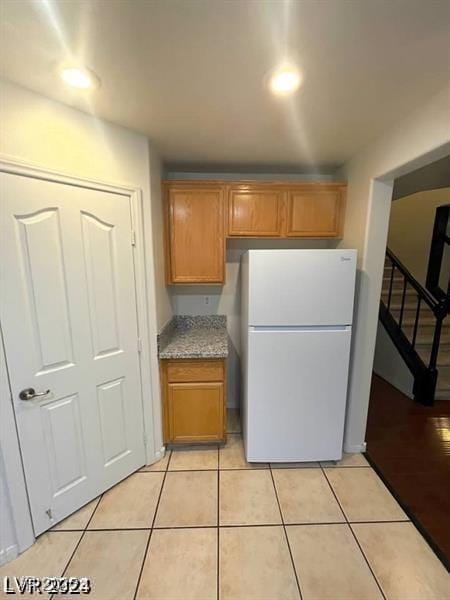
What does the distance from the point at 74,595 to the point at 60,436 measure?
29.0 inches

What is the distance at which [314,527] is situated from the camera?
163cm

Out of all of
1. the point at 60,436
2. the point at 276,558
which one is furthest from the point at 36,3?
the point at 276,558

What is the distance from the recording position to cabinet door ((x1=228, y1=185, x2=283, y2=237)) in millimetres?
2271

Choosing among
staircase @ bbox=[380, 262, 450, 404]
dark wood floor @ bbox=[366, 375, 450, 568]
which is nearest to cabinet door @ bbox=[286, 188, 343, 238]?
staircase @ bbox=[380, 262, 450, 404]

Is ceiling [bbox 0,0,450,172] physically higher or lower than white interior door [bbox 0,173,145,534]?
higher

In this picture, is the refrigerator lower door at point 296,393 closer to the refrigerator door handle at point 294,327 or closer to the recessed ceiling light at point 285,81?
the refrigerator door handle at point 294,327

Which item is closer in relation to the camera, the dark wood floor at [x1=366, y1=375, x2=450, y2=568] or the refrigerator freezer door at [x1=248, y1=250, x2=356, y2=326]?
the dark wood floor at [x1=366, y1=375, x2=450, y2=568]

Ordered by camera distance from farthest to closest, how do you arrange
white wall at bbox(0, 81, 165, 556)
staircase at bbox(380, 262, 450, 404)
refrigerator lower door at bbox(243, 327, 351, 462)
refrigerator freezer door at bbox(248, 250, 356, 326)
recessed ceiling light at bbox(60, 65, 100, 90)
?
staircase at bbox(380, 262, 450, 404) < refrigerator lower door at bbox(243, 327, 351, 462) < refrigerator freezer door at bbox(248, 250, 356, 326) < white wall at bbox(0, 81, 165, 556) < recessed ceiling light at bbox(60, 65, 100, 90)

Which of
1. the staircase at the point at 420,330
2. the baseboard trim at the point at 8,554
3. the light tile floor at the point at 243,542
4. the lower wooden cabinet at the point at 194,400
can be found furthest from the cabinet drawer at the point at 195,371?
the staircase at the point at 420,330

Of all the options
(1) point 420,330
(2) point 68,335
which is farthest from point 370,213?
(1) point 420,330

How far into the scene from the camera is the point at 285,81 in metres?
1.24

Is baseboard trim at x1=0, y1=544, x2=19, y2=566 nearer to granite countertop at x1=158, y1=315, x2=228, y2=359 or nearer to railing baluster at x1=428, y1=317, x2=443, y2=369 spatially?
granite countertop at x1=158, y1=315, x2=228, y2=359

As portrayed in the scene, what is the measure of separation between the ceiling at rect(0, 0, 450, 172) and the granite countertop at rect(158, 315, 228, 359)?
154cm

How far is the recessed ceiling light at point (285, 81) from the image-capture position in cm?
118
